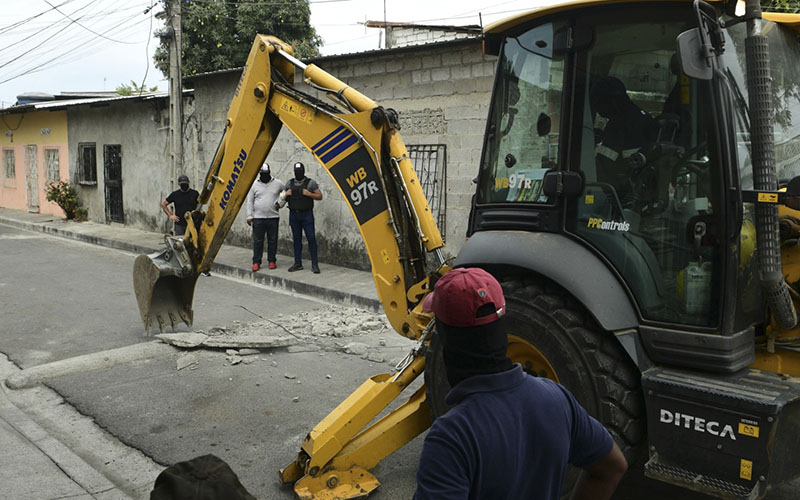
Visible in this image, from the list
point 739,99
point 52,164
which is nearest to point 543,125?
point 739,99

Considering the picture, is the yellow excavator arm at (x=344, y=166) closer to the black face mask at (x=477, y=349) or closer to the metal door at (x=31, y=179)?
the black face mask at (x=477, y=349)

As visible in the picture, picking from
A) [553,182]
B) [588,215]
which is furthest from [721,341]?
[553,182]

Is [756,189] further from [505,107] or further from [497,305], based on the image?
[497,305]

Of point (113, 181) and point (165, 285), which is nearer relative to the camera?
point (165, 285)

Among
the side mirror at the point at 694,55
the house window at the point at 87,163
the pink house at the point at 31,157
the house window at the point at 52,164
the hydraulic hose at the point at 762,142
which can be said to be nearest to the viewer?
the side mirror at the point at 694,55

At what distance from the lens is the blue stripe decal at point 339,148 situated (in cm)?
486

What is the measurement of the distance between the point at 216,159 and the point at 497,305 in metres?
4.49

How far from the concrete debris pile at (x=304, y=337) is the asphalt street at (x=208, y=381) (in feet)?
0.07

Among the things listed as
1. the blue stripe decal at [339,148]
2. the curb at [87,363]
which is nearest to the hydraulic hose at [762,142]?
the blue stripe decal at [339,148]

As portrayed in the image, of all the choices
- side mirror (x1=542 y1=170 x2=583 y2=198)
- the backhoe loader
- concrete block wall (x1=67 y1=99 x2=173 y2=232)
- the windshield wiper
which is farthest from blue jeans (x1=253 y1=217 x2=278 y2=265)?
the windshield wiper

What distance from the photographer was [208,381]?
6.22 m

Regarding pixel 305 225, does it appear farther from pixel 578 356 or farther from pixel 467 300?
pixel 467 300

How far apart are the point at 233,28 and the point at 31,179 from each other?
8.24 meters

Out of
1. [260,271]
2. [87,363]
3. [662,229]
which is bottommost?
[87,363]
